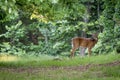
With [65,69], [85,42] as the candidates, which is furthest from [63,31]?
[65,69]

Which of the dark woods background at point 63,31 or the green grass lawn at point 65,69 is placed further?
the dark woods background at point 63,31

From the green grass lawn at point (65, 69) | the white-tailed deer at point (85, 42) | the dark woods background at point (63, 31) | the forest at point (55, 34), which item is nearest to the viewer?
the green grass lawn at point (65, 69)

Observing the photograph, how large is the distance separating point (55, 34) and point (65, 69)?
49.0 ft

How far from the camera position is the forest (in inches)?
492

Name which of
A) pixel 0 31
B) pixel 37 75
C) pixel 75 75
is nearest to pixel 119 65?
pixel 75 75

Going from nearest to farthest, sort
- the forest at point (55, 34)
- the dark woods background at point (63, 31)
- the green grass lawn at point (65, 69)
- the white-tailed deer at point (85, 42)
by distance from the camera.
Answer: the green grass lawn at point (65, 69) → the forest at point (55, 34) → the white-tailed deer at point (85, 42) → the dark woods background at point (63, 31)

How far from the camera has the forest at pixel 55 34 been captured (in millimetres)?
12502

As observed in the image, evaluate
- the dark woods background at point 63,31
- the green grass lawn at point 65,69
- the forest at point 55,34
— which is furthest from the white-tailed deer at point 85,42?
the green grass lawn at point 65,69

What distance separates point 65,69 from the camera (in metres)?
13.5

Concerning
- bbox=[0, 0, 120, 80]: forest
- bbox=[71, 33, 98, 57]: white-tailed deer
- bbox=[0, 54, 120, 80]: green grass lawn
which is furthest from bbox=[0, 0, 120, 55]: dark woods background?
bbox=[0, 54, 120, 80]: green grass lawn

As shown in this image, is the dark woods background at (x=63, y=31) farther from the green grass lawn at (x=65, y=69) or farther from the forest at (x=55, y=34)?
the green grass lawn at (x=65, y=69)

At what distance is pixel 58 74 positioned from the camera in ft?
40.0

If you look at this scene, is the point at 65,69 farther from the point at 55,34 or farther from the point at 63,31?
the point at 55,34

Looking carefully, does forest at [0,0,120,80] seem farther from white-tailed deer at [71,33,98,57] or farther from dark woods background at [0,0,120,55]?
white-tailed deer at [71,33,98,57]
